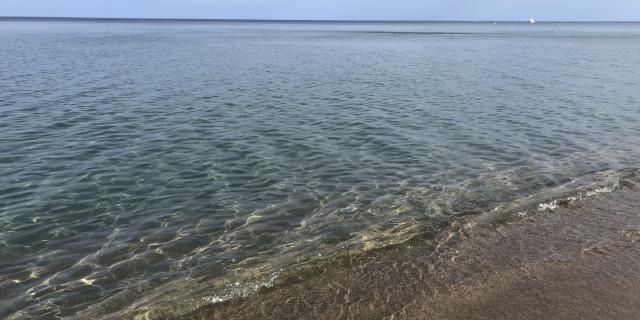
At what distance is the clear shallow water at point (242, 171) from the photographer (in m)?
11.4

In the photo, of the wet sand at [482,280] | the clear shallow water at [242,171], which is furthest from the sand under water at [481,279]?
the clear shallow water at [242,171]

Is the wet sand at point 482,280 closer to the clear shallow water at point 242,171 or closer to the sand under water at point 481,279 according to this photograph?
the sand under water at point 481,279

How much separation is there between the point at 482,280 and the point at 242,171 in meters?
11.1

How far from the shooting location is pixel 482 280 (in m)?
9.98

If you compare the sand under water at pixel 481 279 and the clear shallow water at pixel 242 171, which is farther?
the clear shallow water at pixel 242 171

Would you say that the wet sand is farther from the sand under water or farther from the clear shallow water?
the clear shallow water

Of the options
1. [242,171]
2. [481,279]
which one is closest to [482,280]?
[481,279]

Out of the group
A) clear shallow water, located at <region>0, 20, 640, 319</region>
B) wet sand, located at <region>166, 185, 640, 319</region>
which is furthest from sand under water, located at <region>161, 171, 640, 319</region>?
clear shallow water, located at <region>0, 20, 640, 319</region>

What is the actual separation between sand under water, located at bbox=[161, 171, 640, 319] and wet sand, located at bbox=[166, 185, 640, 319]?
2cm

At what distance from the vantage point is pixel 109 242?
12.6 metres

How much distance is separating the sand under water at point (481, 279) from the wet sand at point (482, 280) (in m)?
0.02

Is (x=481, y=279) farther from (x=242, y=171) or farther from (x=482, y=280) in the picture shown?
(x=242, y=171)

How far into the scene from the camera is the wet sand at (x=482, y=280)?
893cm

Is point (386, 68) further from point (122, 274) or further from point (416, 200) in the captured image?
point (122, 274)
